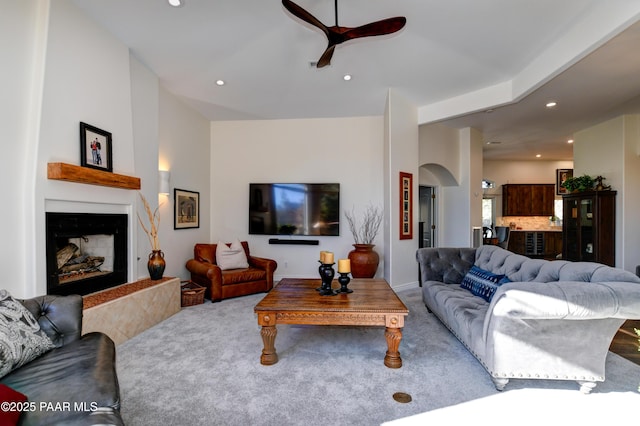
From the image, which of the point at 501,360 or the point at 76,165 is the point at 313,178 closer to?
the point at 76,165

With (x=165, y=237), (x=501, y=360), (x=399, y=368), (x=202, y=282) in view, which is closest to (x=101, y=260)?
(x=165, y=237)

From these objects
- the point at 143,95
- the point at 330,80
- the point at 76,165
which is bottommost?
the point at 76,165

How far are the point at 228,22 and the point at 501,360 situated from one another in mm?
3757

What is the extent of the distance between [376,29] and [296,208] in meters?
3.58

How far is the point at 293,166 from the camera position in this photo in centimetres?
586

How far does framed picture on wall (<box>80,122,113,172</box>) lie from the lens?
295 cm

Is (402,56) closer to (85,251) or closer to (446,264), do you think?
(446,264)

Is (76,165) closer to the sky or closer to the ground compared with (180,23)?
closer to the ground

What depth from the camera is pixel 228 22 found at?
3135 mm

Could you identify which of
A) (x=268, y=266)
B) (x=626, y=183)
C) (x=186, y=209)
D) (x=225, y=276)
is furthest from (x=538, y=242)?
(x=186, y=209)

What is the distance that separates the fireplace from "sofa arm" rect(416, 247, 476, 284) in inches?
139

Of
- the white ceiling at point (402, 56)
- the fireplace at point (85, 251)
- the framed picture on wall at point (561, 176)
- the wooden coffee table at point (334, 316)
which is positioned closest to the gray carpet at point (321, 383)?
the wooden coffee table at point (334, 316)

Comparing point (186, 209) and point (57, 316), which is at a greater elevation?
point (186, 209)

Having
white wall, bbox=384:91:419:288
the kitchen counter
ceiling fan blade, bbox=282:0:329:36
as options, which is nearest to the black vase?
ceiling fan blade, bbox=282:0:329:36
